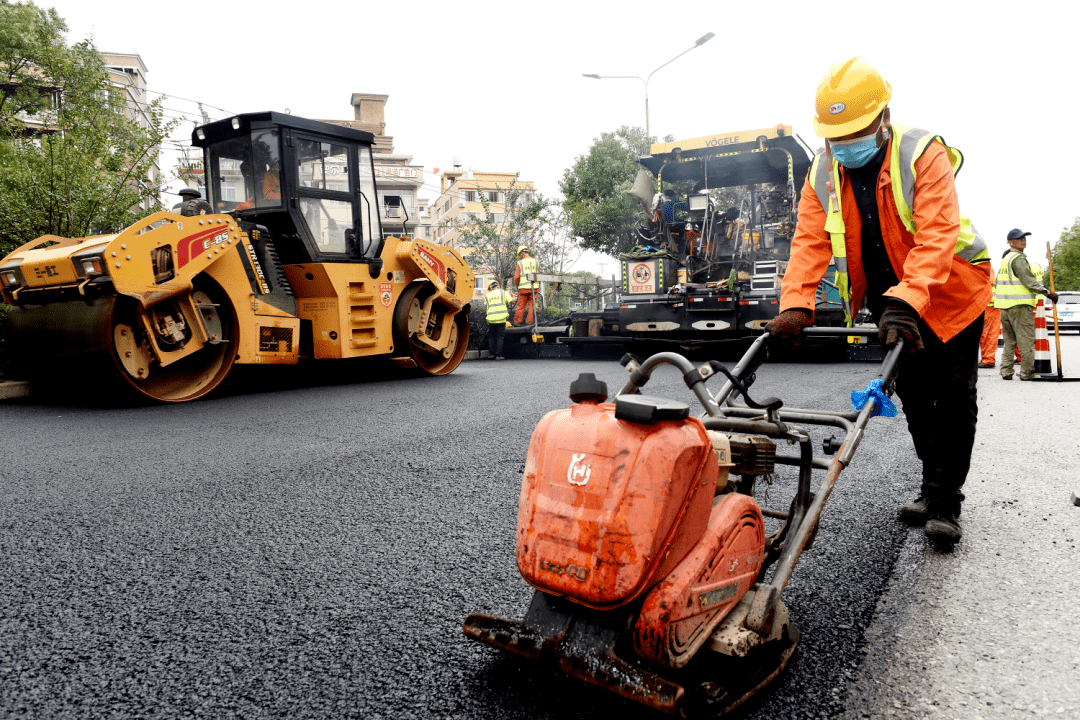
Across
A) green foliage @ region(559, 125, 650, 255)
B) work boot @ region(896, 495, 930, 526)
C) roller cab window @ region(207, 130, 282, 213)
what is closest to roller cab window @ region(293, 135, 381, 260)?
roller cab window @ region(207, 130, 282, 213)

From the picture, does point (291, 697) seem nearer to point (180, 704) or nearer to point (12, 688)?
point (180, 704)

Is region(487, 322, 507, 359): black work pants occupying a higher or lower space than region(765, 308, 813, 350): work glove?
lower

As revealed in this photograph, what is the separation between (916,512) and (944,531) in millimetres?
269

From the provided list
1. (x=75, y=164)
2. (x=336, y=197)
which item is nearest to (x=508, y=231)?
(x=336, y=197)

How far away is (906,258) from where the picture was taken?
254 centimetres

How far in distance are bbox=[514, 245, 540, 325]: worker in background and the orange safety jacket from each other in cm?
1031

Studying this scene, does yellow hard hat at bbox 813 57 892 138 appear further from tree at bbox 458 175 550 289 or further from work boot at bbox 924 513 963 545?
tree at bbox 458 175 550 289

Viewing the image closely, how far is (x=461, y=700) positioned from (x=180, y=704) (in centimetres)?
61

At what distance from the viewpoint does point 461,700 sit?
63.1 inches

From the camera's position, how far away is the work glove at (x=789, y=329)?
244cm

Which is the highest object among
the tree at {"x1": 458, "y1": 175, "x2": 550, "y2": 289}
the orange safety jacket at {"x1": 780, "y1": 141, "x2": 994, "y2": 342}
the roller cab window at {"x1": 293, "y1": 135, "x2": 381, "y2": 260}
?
the tree at {"x1": 458, "y1": 175, "x2": 550, "y2": 289}

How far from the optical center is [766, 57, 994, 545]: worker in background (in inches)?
94.5

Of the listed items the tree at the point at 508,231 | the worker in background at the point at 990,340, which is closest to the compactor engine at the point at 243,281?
the worker in background at the point at 990,340

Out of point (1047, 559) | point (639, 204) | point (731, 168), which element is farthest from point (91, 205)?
point (1047, 559)
